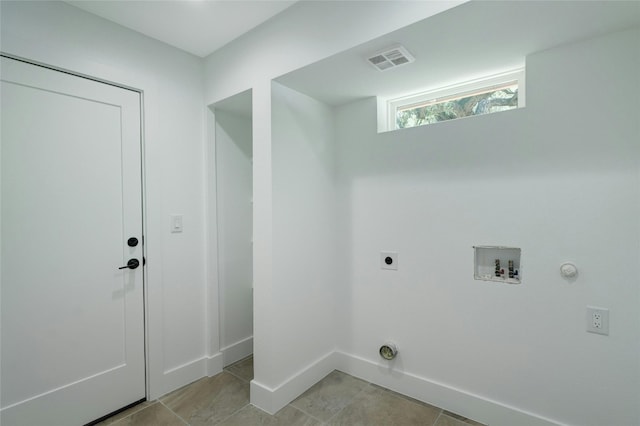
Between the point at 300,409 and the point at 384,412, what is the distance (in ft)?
1.75

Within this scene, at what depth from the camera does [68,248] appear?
71.9 inches

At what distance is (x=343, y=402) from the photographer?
6.81 feet

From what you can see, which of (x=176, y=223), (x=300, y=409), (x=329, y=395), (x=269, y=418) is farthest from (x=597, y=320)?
(x=176, y=223)

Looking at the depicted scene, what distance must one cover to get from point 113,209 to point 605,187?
2749 mm

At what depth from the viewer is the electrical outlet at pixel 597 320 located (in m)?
1.53

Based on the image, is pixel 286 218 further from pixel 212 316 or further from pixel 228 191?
pixel 212 316

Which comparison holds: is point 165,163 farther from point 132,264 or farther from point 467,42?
point 467,42

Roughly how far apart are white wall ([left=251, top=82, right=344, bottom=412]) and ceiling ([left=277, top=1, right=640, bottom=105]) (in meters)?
0.31

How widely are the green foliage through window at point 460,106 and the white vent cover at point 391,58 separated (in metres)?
0.56

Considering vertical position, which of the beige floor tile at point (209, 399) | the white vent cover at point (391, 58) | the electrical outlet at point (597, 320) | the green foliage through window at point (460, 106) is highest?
the white vent cover at point (391, 58)

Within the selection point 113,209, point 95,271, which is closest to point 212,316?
point 95,271

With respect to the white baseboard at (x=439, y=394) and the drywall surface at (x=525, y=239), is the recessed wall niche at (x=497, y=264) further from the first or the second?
the white baseboard at (x=439, y=394)

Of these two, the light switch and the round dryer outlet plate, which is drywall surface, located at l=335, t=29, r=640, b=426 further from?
the light switch

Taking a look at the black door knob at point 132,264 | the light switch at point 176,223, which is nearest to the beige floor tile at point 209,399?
the black door knob at point 132,264
